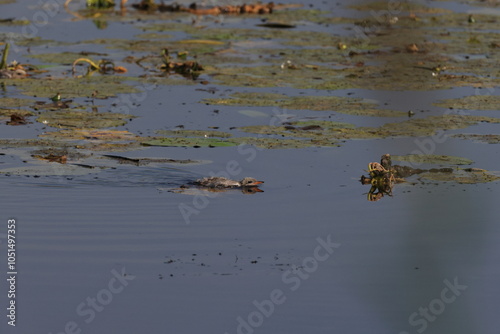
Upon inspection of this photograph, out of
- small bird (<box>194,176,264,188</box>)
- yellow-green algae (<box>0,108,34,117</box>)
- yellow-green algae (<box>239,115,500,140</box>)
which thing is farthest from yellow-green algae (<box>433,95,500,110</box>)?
yellow-green algae (<box>0,108,34,117</box>)

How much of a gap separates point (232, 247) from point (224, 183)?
139cm

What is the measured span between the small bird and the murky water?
0.10 m

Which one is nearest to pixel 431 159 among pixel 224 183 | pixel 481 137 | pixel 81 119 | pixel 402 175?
pixel 402 175

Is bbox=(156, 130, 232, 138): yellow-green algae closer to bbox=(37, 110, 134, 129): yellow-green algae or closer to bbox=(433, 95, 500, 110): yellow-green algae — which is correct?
bbox=(37, 110, 134, 129): yellow-green algae

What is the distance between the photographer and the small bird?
6.72 meters

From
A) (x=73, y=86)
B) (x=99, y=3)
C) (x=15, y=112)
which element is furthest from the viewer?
(x=99, y=3)

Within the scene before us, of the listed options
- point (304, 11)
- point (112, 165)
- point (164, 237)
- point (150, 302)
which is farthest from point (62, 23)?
point (150, 302)

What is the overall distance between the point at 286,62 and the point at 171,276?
7211 millimetres

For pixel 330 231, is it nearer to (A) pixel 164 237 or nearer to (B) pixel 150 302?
(A) pixel 164 237

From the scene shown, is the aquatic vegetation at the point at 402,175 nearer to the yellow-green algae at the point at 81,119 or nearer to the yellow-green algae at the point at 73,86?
the yellow-green algae at the point at 81,119

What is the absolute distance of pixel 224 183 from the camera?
265 inches

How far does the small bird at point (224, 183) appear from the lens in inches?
265

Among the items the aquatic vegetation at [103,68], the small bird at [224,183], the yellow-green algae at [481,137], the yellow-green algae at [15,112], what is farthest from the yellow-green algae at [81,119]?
the yellow-green algae at [481,137]

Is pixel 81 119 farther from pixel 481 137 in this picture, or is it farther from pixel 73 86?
pixel 481 137
